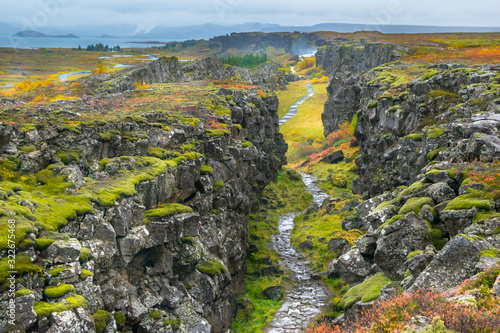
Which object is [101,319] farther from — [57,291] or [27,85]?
[27,85]

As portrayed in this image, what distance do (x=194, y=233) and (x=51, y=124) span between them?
16355 millimetres

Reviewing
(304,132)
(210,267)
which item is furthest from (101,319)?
(304,132)

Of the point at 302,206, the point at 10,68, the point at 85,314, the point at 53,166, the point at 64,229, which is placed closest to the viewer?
the point at 85,314

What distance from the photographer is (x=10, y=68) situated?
107625 millimetres

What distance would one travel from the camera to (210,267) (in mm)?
35406

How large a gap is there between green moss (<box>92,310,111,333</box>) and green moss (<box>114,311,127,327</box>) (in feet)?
5.13

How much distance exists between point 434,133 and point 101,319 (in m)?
37.0

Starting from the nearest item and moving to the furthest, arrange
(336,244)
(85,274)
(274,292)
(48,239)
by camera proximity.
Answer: (48,239) → (85,274) → (274,292) → (336,244)

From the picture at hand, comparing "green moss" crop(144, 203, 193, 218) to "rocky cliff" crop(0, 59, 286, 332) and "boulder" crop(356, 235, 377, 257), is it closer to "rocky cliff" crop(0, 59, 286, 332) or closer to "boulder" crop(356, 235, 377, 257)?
"rocky cliff" crop(0, 59, 286, 332)

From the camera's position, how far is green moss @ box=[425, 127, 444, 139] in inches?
1613

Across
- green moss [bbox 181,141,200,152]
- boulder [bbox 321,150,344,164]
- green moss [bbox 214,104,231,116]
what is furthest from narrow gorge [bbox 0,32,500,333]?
boulder [bbox 321,150,344,164]

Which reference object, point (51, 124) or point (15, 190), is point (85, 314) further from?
point (51, 124)

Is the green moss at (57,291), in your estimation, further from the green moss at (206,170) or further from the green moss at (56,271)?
the green moss at (206,170)

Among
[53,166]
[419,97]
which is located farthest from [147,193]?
[419,97]
